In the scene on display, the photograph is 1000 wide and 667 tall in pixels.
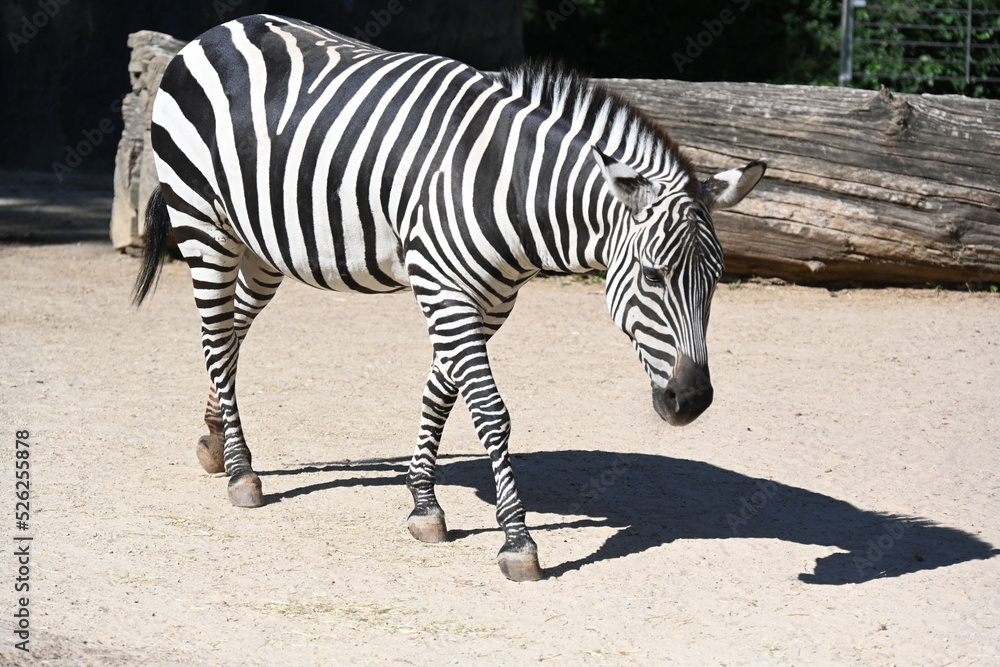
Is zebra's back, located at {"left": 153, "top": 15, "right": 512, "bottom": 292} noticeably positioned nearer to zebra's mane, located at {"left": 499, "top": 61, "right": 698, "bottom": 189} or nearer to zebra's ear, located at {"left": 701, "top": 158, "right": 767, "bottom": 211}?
zebra's mane, located at {"left": 499, "top": 61, "right": 698, "bottom": 189}

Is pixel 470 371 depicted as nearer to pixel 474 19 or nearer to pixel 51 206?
pixel 51 206

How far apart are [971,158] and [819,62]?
7.31 m

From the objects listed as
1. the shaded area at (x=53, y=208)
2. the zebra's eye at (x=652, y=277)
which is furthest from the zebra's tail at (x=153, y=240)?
the shaded area at (x=53, y=208)

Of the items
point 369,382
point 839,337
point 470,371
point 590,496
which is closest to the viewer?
point 470,371

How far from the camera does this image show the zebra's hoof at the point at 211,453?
5.25 m

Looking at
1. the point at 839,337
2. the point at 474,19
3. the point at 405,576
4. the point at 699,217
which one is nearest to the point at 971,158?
the point at 839,337

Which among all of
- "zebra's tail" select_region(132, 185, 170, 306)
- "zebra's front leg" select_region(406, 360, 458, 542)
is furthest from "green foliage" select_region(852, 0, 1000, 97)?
"zebra's front leg" select_region(406, 360, 458, 542)

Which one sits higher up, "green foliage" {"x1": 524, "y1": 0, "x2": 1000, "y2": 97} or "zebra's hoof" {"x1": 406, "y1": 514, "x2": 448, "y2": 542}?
"green foliage" {"x1": 524, "y1": 0, "x2": 1000, "y2": 97}

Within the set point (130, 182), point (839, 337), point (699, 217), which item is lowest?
point (839, 337)

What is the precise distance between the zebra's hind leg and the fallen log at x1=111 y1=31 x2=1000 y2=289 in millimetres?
4365

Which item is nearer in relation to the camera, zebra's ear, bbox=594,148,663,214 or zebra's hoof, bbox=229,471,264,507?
zebra's ear, bbox=594,148,663,214

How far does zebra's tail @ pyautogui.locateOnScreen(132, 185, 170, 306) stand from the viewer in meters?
5.39

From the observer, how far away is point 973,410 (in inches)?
245

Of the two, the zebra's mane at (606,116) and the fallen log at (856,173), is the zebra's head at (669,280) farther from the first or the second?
the fallen log at (856,173)
